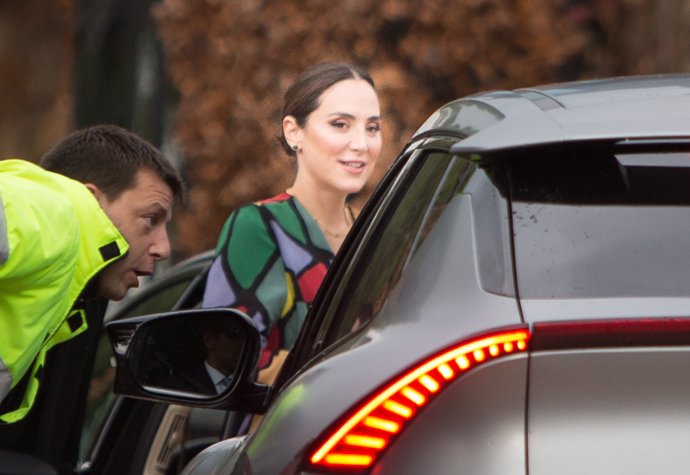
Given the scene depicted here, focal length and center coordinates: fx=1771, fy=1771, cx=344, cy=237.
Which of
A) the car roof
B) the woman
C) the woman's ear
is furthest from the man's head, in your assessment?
the car roof

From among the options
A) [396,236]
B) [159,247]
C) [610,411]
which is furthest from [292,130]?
[610,411]

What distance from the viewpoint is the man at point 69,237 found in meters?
4.07

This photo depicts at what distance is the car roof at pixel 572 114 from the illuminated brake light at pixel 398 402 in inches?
12.4

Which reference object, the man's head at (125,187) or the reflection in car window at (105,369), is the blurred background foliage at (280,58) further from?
the man's head at (125,187)

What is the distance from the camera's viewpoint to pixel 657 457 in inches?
92.4

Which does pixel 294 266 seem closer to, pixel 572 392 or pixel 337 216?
pixel 337 216

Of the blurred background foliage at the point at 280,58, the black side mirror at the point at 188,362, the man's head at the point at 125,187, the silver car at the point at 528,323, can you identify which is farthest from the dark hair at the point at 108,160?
the blurred background foliage at the point at 280,58

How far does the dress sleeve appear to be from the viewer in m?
5.02

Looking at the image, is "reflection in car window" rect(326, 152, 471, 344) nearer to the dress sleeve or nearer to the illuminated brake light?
the illuminated brake light

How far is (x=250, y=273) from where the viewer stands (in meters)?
5.08

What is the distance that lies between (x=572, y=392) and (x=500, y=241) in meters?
0.29

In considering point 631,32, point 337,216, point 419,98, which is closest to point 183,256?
point 419,98

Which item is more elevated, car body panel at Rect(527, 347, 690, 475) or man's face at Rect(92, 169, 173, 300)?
man's face at Rect(92, 169, 173, 300)

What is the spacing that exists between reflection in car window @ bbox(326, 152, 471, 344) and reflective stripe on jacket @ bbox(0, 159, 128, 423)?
0.94m
